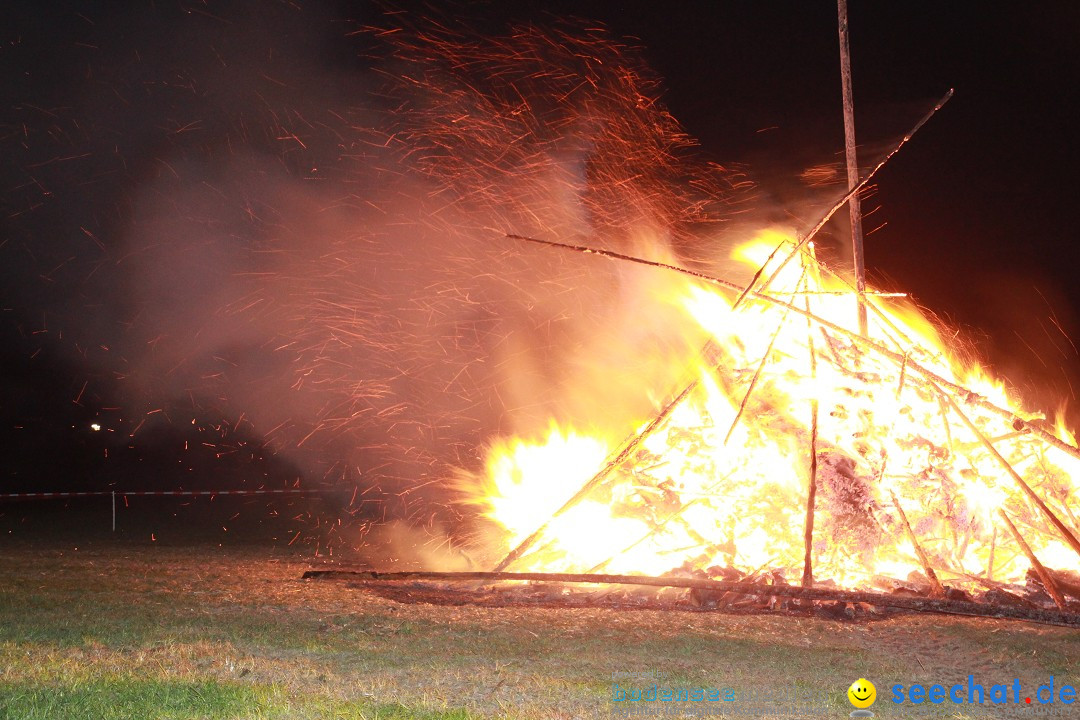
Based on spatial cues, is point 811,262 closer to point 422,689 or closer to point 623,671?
point 623,671

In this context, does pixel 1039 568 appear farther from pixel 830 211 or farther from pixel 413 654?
pixel 413 654

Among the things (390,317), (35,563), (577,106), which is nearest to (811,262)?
(577,106)

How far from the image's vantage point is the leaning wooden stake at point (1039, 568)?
681 centimetres

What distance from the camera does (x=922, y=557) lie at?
290 inches

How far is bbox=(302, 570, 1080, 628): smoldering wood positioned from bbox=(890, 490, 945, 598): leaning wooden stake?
0.26 meters

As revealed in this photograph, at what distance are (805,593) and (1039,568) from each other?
76.1 inches

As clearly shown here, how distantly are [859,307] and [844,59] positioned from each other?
226 cm

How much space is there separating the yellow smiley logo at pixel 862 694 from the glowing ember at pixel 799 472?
122 inches

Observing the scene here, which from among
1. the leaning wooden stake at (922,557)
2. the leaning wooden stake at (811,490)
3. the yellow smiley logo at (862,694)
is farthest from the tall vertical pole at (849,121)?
the yellow smiley logo at (862,694)

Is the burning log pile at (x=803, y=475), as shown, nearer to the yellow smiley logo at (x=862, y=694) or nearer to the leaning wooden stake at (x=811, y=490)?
the leaning wooden stake at (x=811, y=490)

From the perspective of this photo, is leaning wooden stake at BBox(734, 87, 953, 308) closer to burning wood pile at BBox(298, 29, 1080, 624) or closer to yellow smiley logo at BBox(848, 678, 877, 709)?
burning wood pile at BBox(298, 29, 1080, 624)

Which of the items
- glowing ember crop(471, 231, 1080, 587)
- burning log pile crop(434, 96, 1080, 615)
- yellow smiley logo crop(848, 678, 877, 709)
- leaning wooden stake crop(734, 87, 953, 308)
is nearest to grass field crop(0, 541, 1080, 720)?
yellow smiley logo crop(848, 678, 877, 709)

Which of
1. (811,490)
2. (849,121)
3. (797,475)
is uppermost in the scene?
(849,121)

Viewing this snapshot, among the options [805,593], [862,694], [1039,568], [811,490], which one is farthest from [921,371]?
[862,694]
